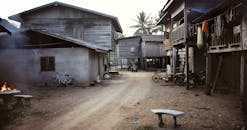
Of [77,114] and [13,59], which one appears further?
[13,59]

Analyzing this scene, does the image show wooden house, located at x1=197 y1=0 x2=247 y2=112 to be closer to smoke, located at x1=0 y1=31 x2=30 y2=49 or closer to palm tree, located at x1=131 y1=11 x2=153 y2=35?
smoke, located at x1=0 y1=31 x2=30 y2=49

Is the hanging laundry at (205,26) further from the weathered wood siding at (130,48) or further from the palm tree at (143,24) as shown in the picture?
the palm tree at (143,24)

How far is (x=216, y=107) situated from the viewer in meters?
9.21

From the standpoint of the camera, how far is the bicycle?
17.1 metres

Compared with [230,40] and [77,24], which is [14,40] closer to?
[77,24]

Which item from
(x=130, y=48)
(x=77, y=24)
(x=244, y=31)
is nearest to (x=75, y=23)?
(x=77, y=24)

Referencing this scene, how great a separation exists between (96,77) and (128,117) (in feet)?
42.1

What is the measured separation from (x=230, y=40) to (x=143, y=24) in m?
53.1

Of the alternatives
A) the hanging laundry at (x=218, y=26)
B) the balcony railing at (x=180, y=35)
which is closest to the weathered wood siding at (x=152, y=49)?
the balcony railing at (x=180, y=35)

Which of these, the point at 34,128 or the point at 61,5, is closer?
the point at 34,128

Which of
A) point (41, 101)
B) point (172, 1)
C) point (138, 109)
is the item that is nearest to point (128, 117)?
point (138, 109)

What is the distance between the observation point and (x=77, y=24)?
24375 millimetres

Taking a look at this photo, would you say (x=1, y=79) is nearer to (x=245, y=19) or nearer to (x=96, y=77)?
(x=96, y=77)

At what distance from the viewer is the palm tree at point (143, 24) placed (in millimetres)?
62294
